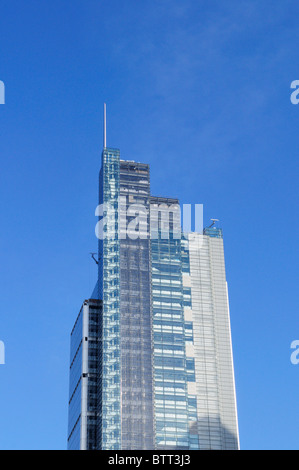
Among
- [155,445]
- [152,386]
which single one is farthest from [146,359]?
[155,445]

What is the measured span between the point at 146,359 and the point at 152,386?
7.07 metres

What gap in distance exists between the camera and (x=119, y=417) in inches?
7466

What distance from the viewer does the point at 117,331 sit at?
653 feet
